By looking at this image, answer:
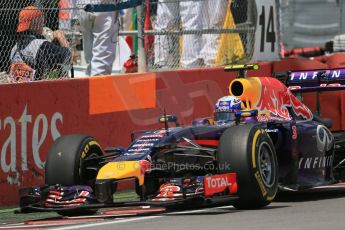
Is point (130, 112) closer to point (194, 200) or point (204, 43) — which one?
point (204, 43)

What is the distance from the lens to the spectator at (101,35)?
1370 centimetres

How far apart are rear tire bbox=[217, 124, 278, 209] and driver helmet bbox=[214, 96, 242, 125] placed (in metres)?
0.86

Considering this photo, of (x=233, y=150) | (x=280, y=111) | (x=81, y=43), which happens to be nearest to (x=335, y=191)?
(x=280, y=111)

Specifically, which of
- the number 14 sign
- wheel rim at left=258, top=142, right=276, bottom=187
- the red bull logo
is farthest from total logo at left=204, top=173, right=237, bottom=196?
the number 14 sign

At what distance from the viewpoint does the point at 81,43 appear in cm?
1463

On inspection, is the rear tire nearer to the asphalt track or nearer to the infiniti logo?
the asphalt track

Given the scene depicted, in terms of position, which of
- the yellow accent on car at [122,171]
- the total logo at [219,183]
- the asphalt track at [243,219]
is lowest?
the asphalt track at [243,219]

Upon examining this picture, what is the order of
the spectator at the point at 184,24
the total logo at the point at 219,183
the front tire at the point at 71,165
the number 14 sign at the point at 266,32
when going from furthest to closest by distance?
the number 14 sign at the point at 266,32 → the spectator at the point at 184,24 → the front tire at the point at 71,165 → the total logo at the point at 219,183

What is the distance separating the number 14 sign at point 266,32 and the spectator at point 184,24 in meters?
1.19

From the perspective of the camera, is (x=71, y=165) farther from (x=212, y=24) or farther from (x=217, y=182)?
(x=212, y=24)

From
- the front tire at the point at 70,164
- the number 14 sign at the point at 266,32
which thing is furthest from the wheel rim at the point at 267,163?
the number 14 sign at the point at 266,32

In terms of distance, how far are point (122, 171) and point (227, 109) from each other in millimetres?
1788

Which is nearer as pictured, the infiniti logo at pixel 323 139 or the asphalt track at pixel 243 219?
the asphalt track at pixel 243 219

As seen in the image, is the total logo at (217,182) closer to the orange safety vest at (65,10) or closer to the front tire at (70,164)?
the front tire at (70,164)
